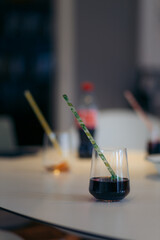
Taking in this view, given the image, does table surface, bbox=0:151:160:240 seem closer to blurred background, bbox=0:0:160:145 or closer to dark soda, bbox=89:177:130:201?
dark soda, bbox=89:177:130:201

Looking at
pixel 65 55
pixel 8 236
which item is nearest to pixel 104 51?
pixel 65 55

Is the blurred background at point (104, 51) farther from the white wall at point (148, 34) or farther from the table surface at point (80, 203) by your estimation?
the table surface at point (80, 203)

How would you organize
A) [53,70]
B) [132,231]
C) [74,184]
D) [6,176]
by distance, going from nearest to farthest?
1. [132,231]
2. [74,184]
3. [6,176]
4. [53,70]

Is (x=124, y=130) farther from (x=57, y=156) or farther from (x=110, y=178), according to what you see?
(x=110, y=178)

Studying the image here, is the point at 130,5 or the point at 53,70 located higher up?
the point at 130,5

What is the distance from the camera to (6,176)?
4.29 ft

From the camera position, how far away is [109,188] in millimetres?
942

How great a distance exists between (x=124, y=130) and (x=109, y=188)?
1.67 m

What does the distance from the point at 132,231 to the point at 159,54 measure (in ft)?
14.2

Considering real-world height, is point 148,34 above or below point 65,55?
above

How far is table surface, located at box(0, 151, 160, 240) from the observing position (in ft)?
2.44

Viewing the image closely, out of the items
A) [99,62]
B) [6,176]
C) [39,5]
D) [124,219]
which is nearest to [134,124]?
[6,176]

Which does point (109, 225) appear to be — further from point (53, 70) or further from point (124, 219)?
point (53, 70)

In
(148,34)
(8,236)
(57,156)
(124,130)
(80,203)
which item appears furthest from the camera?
(148,34)
